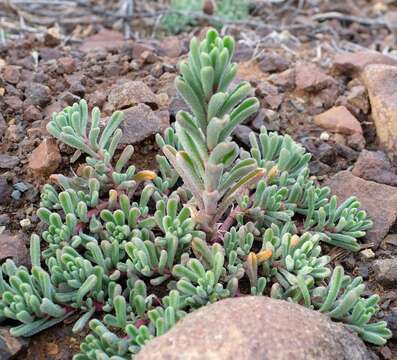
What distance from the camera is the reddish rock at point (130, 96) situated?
3.79 m

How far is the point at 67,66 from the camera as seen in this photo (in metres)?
4.27

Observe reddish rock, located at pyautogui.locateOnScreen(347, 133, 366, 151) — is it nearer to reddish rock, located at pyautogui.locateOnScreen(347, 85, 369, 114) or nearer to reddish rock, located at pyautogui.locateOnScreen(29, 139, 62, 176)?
reddish rock, located at pyautogui.locateOnScreen(347, 85, 369, 114)

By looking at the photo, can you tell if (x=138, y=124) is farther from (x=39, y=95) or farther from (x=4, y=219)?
(x=4, y=219)

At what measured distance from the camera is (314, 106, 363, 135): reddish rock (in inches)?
161

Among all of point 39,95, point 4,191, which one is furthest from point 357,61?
point 4,191

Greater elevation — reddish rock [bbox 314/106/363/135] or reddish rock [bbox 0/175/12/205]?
reddish rock [bbox 314/106/363/135]

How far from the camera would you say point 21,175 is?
354cm

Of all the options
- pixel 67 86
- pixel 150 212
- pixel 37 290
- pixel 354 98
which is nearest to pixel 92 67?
pixel 67 86

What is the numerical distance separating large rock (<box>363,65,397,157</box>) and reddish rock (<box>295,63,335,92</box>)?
251mm

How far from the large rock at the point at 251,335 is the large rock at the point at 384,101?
5.67 ft

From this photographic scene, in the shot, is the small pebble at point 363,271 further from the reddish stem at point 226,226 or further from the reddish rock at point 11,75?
the reddish rock at point 11,75

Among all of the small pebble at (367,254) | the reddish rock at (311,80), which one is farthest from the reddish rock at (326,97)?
the small pebble at (367,254)

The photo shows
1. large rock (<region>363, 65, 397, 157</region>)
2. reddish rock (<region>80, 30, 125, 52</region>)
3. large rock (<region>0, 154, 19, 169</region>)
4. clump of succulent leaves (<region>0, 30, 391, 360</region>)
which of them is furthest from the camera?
reddish rock (<region>80, 30, 125, 52</region>)

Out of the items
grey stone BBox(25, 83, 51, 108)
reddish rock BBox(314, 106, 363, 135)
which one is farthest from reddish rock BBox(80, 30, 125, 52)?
reddish rock BBox(314, 106, 363, 135)
